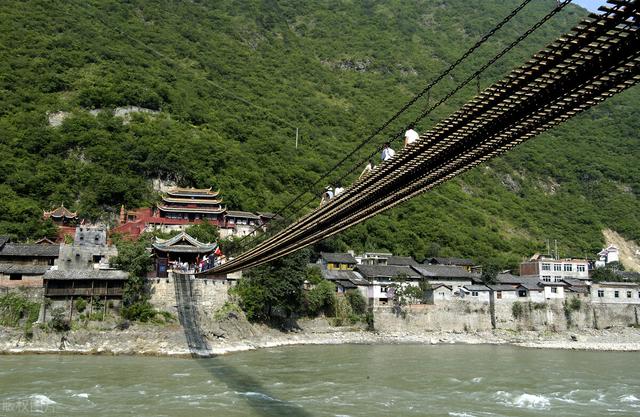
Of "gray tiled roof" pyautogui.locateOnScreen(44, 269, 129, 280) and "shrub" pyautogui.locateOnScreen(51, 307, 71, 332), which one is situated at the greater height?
"gray tiled roof" pyautogui.locateOnScreen(44, 269, 129, 280)

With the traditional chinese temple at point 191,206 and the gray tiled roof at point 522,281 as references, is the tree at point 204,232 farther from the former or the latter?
the gray tiled roof at point 522,281

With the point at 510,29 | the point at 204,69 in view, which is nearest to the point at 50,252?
the point at 204,69

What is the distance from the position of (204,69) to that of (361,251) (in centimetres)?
4131

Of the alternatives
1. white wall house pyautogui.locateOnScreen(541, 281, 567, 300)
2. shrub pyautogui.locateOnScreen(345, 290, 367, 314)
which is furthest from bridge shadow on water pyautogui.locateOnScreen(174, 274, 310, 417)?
white wall house pyautogui.locateOnScreen(541, 281, 567, 300)

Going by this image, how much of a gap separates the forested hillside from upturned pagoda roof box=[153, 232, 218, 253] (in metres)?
9.90

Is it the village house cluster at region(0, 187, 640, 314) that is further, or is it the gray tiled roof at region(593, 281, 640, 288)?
the gray tiled roof at region(593, 281, 640, 288)

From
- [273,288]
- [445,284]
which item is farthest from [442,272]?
[273,288]

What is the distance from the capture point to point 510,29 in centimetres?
10419

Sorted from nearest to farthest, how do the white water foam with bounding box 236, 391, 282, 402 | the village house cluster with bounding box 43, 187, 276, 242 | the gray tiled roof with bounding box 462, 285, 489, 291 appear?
1. the white water foam with bounding box 236, 391, 282, 402
2. the gray tiled roof with bounding box 462, 285, 489, 291
3. the village house cluster with bounding box 43, 187, 276, 242

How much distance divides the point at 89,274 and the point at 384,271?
58.3ft

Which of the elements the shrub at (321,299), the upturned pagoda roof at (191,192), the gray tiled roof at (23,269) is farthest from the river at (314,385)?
the upturned pagoda roof at (191,192)

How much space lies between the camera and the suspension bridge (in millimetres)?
3465

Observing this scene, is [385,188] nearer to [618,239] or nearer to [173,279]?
[173,279]

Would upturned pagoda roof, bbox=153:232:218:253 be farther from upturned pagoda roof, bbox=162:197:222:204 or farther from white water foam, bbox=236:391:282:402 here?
white water foam, bbox=236:391:282:402
